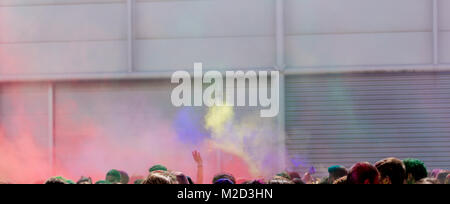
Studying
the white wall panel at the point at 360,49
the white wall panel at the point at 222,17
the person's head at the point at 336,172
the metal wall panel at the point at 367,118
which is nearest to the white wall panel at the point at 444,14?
the white wall panel at the point at 360,49

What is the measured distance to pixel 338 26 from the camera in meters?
11.3

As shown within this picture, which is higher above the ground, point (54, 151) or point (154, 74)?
point (154, 74)

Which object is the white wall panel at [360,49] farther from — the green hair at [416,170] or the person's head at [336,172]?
the green hair at [416,170]

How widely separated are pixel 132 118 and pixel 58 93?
147cm

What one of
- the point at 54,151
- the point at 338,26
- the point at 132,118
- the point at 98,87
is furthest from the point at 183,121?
the point at 338,26

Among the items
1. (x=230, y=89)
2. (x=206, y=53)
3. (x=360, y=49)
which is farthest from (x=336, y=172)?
(x=206, y=53)

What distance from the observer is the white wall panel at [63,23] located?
38.0 ft

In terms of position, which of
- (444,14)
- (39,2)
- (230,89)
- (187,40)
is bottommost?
(230,89)

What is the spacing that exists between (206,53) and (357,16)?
2736mm

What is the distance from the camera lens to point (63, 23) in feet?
38.2

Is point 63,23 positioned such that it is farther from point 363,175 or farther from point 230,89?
point 363,175

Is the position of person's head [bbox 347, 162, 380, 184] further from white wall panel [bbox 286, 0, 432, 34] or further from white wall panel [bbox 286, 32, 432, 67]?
white wall panel [bbox 286, 0, 432, 34]

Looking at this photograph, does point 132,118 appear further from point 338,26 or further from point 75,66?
point 338,26
